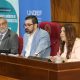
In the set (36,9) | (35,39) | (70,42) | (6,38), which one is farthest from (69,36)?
(36,9)

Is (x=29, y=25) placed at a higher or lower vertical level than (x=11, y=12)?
lower

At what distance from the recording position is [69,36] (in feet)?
12.2

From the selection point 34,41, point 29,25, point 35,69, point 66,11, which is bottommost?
point 35,69

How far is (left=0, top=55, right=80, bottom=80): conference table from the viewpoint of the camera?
9.20 feet

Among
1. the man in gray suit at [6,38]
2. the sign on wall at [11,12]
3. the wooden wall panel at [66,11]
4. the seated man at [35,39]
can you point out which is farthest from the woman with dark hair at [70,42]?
the sign on wall at [11,12]

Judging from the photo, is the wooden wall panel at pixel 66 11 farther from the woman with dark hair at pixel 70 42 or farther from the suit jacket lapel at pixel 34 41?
the woman with dark hair at pixel 70 42

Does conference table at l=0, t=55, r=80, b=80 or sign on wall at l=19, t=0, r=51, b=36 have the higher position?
sign on wall at l=19, t=0, r=51, b=36

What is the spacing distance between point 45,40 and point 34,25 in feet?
0.85

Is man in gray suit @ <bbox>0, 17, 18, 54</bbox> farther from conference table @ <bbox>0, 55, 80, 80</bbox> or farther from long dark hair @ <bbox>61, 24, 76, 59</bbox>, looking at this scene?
conference table @ <bbox>0, 55, 80, 80</bbox>

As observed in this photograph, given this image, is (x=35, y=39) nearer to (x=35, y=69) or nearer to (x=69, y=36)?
(x=69, y=36)

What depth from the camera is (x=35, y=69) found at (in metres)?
2.99

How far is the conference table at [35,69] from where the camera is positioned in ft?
9.20

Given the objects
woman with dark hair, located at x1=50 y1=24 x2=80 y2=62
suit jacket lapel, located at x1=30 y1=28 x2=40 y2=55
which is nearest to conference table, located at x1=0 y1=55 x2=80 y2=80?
woman with dark hair, located at x1=50 y1=24 x2=80 y2=62

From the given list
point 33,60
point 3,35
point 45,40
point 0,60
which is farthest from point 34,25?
point 33,60
